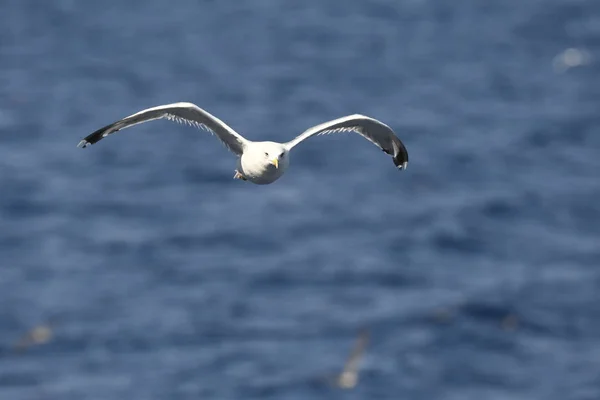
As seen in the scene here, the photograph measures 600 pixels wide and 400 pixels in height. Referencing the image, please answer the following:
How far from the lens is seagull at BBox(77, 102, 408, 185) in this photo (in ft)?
81.7

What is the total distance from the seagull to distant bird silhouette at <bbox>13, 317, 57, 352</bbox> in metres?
49.5

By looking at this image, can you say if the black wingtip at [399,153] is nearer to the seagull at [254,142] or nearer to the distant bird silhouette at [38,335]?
the seagull at [254,142]

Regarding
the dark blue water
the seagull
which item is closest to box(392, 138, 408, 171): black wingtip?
the seagull

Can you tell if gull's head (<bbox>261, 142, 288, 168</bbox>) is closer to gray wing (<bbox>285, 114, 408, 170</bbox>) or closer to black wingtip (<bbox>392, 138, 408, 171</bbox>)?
gray wing (<bbox>285, 114, 408, 170</bbox>)

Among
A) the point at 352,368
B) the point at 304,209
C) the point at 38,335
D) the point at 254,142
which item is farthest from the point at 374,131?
the point at 304,209

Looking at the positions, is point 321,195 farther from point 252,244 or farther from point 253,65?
point 253,65

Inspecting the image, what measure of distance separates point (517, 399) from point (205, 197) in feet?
102

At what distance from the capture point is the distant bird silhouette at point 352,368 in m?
68.0

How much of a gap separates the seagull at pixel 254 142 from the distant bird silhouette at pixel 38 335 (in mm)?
49494

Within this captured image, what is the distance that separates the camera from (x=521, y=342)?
71.8 meters

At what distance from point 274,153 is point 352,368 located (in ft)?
153

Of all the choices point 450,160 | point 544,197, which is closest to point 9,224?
point 450,160

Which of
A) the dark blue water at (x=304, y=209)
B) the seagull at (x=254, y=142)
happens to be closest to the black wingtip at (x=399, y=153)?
the seagull at (x=254, y=142)

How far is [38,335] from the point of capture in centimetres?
7525
